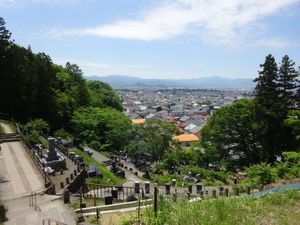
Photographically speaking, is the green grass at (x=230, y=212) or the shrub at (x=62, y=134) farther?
the shrub at (x=62, y=134)

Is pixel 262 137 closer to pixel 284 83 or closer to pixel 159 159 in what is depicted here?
pixel 284 83

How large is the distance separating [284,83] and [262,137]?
4.69 metres

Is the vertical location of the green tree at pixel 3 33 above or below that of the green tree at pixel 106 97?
above

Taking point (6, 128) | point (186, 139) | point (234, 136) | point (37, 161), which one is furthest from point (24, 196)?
point (186, 139)

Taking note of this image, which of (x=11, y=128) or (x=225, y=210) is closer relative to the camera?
(x=225, y=210)

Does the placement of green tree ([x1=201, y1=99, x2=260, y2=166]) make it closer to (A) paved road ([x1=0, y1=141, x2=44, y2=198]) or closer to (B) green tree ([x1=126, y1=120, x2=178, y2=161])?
(B) green tree ([x1=126, y1=120, x2=178, y2=161])

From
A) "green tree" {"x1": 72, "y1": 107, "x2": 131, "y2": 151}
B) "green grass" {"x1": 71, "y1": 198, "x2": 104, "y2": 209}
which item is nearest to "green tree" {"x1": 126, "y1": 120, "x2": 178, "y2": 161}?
"green tree" {"x1": 72, "y1": 107, "x2": 131, "y2": 151}

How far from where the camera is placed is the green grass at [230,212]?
7500 millimetres

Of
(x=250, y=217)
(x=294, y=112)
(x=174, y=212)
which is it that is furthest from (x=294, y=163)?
(x=174, y=212)

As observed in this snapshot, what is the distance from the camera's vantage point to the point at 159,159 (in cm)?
3641

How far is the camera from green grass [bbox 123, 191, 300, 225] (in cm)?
750

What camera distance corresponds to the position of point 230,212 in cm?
796

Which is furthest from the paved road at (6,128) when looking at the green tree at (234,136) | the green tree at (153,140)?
the green tree at (234,136)

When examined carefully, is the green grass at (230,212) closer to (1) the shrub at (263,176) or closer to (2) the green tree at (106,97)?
(1) the shrub at (263,176)
